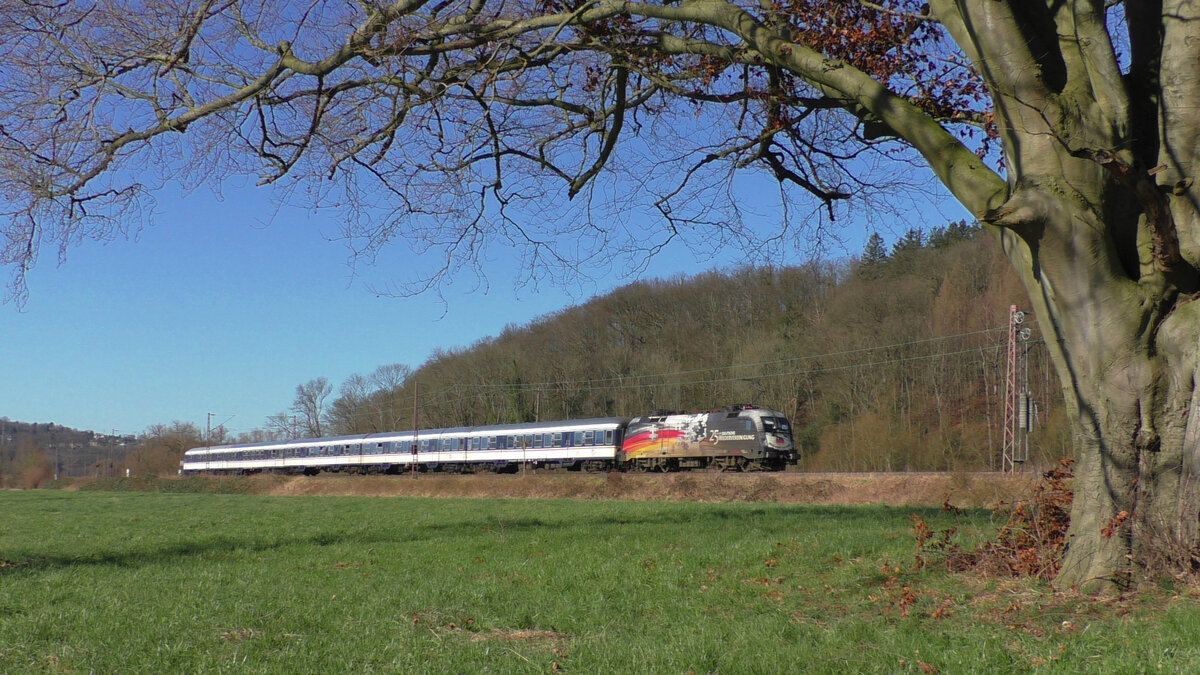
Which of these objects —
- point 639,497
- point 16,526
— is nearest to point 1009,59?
point 16,526

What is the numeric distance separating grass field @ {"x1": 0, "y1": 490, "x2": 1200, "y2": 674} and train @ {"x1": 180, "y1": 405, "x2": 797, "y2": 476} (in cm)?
2157

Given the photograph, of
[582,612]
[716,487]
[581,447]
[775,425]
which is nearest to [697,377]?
[581,447]

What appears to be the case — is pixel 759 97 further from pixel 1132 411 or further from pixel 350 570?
pixel 350 570

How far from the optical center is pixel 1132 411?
5590 mm

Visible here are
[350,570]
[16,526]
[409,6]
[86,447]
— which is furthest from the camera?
[86,447]

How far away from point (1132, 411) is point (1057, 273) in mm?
974

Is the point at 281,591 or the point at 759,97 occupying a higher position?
the point at 759,97

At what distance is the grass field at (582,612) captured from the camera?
4.64m

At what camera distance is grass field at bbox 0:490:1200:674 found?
183 inches

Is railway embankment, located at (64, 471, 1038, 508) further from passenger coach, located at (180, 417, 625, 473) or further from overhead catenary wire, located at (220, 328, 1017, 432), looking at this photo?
overhead catenary wire, located at (220, 328, 1017, 432)

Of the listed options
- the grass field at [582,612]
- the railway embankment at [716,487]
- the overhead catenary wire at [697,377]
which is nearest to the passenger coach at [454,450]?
the railway embankment at [716,487]

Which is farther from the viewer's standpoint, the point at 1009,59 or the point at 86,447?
the point at 86,447

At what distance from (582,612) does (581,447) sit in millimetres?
32181

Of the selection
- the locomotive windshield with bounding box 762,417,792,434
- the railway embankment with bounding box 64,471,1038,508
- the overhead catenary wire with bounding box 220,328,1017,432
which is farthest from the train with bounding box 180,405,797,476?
the overhead catenary wire with bounding box 220,328,1017,432
